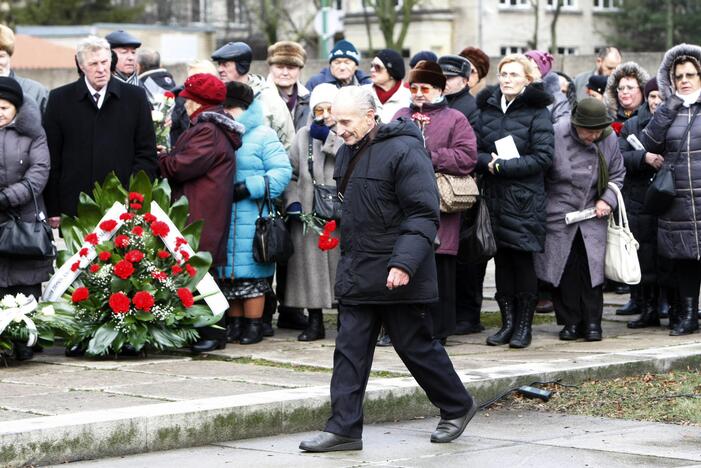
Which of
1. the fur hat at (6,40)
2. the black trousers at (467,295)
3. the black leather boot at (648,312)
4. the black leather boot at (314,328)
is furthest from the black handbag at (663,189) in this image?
the fur hat at (6,40)

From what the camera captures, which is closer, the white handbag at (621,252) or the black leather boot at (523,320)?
the black leather boot at (523,320)

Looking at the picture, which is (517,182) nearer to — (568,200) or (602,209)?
(568,200)

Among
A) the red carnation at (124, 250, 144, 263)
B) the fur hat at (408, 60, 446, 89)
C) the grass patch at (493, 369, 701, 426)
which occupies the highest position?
the fur hat at (408, 60, 446, 89)

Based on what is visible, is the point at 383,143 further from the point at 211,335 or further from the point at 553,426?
the point at 211,335

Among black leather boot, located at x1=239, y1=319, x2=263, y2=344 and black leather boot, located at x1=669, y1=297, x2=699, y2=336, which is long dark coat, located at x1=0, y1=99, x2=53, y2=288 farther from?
black leather boot, located at x1=669, y1=297, x2=699, y2=336

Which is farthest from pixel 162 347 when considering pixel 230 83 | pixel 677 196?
pixel 677 196

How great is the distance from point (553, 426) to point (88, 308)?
3174 mm

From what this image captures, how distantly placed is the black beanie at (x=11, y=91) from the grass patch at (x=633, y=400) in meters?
3.65

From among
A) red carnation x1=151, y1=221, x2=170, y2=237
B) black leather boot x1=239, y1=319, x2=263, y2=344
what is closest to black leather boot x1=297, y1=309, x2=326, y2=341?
black leather boot x1=239, y1=319, x2=263, y2=344

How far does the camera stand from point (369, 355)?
7832 millimetres

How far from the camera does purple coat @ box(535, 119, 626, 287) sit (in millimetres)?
10992

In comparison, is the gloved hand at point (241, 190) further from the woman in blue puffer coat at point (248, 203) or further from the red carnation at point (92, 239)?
the red carnation at point (92, 239)

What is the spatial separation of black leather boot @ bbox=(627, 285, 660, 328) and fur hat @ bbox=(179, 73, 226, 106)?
3742 millimetres

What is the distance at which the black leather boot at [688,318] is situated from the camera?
446 inches
